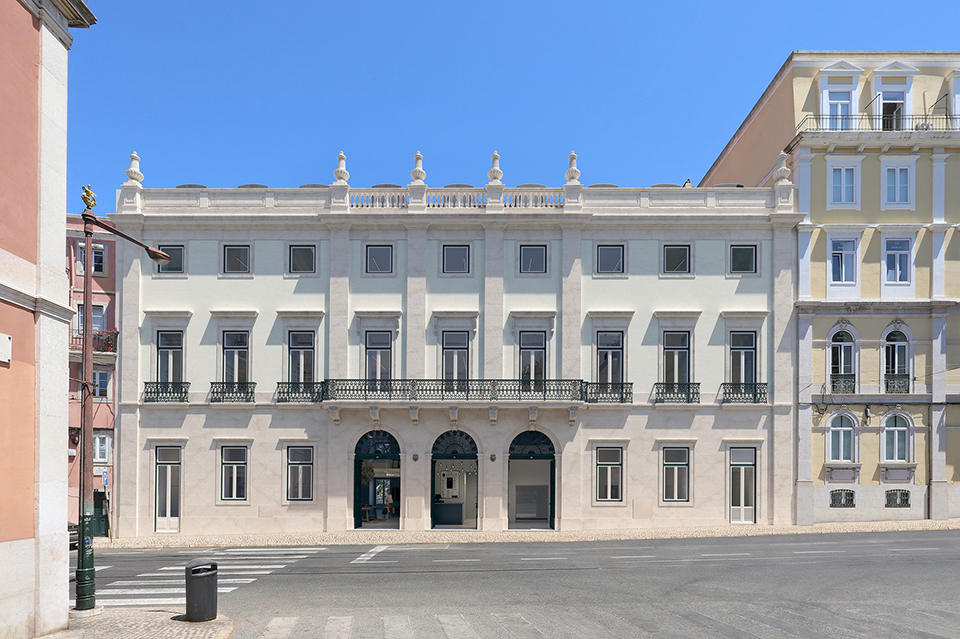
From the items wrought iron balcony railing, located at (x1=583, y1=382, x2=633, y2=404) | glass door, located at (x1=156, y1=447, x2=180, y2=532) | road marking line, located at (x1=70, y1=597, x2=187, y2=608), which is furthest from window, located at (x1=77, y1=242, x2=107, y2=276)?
road marking line, located at (x1=70, y1=597, x2=187, y2=608)

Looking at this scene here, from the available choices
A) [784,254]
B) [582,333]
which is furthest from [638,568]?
[784,254]

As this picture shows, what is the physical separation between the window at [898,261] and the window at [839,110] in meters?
A: 5.07

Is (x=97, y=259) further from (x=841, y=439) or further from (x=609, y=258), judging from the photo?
(x=841, y=439)

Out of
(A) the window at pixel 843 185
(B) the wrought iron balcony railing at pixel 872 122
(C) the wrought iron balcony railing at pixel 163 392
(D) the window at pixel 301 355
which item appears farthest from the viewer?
(B) the wrought iron balcony railing at pixel 872 122

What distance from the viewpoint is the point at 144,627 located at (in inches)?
518

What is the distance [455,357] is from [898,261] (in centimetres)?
1804

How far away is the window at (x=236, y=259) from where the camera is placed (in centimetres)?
3030

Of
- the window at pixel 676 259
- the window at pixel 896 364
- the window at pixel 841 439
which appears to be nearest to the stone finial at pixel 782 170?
the window at pixel 676 259

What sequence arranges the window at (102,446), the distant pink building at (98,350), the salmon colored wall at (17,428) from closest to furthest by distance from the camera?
the salmon colored wall at (17,428)
the distant pink building at (98,350)
the window at (102,446)

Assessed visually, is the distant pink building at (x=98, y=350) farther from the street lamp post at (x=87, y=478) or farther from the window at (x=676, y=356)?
the window at (x=676, y=356)

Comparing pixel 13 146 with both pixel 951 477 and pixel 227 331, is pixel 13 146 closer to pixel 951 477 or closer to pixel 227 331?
pixel 227 331

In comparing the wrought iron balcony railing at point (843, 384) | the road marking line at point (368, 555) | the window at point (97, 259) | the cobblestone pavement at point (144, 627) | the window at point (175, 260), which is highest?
the window at point (97, 259)

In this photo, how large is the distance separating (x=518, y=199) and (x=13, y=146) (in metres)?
20.2

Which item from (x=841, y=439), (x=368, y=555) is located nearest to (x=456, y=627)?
(x=368, y=555)
